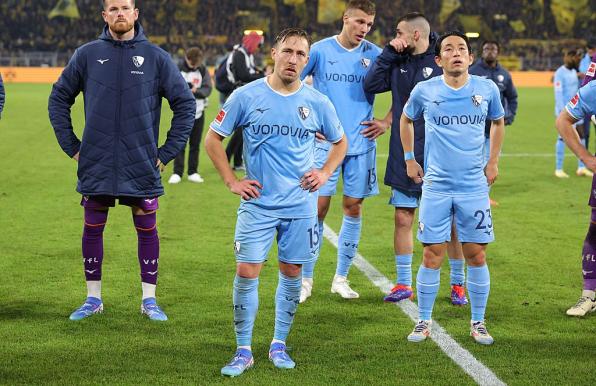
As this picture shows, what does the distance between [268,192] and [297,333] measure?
4.02ft

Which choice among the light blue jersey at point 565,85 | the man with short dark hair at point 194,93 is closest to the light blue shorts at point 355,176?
the man with short dark hair at point 194,93

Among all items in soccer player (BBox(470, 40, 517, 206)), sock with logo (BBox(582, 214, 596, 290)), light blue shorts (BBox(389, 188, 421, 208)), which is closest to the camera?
sock with logo (BBox(582, 214, 596, 290))

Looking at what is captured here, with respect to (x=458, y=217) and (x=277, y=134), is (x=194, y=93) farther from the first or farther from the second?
(x=277, y=134)

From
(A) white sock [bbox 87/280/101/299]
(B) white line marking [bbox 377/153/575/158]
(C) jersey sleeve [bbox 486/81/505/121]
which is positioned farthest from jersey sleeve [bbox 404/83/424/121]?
(B) white line marking [bbox 377/153/575/158]

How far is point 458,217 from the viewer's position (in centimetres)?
591

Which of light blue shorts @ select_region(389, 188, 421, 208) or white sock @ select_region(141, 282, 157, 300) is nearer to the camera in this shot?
white sock @ select_region(141, 282, 157, 300)

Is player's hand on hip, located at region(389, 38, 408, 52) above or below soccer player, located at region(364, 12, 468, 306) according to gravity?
above

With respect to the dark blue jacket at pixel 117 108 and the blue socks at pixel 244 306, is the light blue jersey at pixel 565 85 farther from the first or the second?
the blue socks at pixel 244 306

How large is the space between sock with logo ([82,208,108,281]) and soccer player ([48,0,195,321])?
0.05m

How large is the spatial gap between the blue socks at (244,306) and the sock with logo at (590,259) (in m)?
2.60

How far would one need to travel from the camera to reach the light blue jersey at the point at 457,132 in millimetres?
5848

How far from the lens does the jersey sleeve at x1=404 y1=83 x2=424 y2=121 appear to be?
19.6 ft

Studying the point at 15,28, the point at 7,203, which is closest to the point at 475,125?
the point at 7,203

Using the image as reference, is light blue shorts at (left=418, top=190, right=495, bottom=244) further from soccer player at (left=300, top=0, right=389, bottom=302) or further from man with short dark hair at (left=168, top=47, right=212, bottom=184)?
man with short dark hair at (left=168, top=47, right=212, bottom=184)
